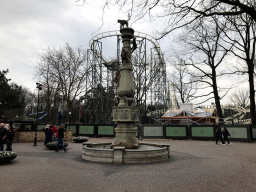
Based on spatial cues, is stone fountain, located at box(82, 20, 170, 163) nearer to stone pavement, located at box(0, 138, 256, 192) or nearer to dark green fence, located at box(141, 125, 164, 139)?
stone pavement, located at box(0, 138, 256, 192)

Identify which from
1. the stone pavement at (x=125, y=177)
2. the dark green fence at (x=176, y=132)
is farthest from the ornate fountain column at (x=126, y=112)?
the dark green fence at (x=176, y=132)

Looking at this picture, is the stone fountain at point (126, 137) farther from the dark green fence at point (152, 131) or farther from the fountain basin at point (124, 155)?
the dark green fence at point (152, 131)

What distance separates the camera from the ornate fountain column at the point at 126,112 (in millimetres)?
9383

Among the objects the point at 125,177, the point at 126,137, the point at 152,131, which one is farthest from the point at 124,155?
the point at 152,131

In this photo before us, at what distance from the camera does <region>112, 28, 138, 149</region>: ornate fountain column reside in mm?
9383

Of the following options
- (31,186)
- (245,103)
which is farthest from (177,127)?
(245,103)

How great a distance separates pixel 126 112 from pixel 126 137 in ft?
3.78

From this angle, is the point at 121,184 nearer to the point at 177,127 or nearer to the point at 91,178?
the point at 91,178

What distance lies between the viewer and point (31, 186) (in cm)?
510

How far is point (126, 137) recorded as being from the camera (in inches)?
370

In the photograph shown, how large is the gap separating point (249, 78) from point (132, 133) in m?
17.0

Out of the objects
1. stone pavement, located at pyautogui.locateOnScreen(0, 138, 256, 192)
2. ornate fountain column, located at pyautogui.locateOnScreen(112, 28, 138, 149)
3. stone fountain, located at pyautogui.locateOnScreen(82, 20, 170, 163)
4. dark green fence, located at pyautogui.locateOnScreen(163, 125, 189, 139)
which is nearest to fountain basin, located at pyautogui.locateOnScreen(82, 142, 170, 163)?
stone fountain, located at pyautogui.locateOnScreen(82, 20, 170, 163)

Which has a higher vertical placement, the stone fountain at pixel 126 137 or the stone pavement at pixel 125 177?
the stone fountain at pixel 126 137

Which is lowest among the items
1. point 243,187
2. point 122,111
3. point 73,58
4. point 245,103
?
point 243,187
